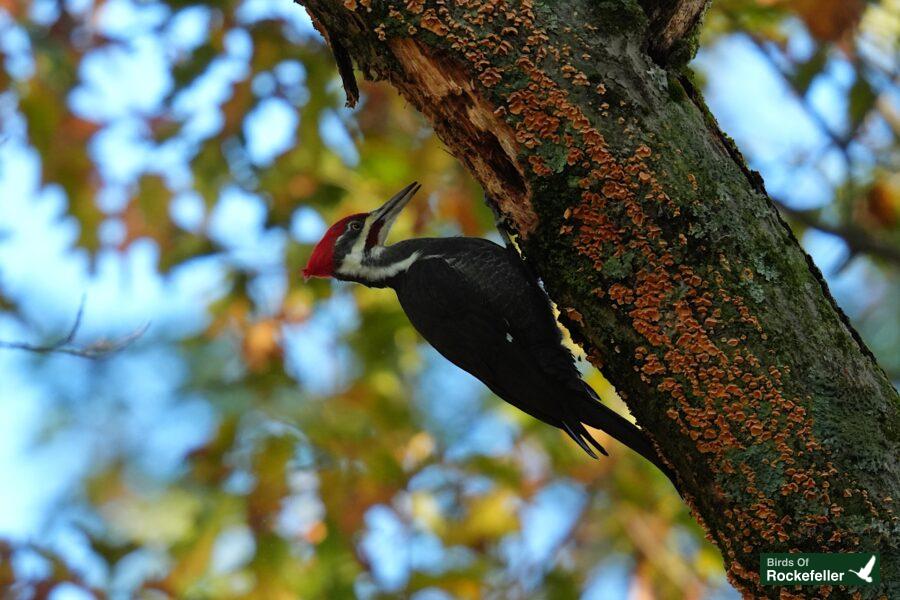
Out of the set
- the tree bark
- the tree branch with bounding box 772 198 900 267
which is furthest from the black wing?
the tree branch with bounding box 772 198 900 267

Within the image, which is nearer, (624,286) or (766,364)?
(766,364)

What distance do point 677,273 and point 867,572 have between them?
2.57 ft

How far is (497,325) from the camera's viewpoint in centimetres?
347

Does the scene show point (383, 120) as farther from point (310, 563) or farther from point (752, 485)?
point (752, 485)

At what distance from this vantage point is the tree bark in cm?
206

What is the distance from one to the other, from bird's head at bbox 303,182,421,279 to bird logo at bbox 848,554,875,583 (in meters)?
2.49

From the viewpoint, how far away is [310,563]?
455 centimetres

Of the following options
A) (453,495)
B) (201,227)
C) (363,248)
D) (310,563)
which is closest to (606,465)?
(453,495)

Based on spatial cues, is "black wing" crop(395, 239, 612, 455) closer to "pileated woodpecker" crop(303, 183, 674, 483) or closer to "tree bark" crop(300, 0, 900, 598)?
"pileated woodpecker" crop(303, 183, 674, 483)

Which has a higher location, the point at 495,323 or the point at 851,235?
the point at 851,235

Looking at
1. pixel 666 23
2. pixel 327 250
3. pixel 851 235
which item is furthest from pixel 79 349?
pixel 851 235

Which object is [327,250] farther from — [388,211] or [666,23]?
[666,23]

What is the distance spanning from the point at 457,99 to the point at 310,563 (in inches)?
115

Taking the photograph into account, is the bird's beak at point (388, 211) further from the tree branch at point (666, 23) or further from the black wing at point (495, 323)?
the tree branch at point (666, 23)
